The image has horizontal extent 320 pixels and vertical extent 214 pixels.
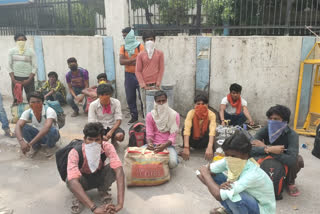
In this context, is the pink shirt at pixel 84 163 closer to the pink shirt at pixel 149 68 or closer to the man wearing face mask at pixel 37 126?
the man wearing face mask at pixel 37 126

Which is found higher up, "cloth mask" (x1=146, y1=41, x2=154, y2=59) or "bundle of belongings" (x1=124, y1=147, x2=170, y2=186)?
"cloth mask" (x1=146, y1=41, x2=154, y2=59)

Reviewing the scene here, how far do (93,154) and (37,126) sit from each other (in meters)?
1.82

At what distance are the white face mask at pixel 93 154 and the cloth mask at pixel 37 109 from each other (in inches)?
64.1

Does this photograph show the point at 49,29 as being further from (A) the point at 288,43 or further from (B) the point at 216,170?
(B) the point at 216,170

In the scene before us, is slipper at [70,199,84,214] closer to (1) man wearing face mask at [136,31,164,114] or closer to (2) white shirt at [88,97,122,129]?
(2) white shirt at [88,97,122,129]

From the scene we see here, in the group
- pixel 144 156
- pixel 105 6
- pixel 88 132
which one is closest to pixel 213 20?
pixel 105 6

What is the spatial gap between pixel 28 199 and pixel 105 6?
518 cm

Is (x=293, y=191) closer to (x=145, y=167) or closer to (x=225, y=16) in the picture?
(x=145, y=167)

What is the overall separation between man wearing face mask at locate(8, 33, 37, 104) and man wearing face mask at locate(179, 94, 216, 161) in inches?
150

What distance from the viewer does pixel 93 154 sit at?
10.1 feet

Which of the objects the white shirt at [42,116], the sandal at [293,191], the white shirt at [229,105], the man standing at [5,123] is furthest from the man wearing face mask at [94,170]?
the man standing at [5,123]

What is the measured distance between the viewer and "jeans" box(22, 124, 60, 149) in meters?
4.44

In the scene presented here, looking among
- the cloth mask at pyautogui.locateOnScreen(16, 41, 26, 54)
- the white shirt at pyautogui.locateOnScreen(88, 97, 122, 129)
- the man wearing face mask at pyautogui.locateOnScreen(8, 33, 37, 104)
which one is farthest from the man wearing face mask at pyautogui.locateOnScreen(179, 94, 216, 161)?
the cloth mask at pyautogui.locateOnScreen(16, 41, 26, 54)

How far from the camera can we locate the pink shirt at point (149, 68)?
5.53 metres
